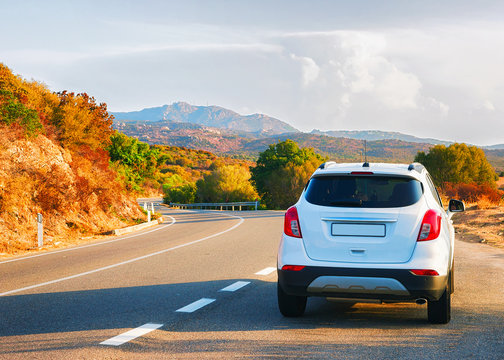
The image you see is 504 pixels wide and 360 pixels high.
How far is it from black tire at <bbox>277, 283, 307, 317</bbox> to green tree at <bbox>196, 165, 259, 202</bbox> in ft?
266

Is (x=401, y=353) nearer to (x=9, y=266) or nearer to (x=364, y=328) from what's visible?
(x=364, y=328)

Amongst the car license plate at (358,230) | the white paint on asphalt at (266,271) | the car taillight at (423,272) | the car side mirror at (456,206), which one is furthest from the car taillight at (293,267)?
the white paint on asphalt at (266,271)

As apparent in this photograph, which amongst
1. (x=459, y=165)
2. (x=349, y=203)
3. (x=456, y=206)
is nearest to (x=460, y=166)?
(x=459, y=165)

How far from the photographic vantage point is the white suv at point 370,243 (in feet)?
19.2

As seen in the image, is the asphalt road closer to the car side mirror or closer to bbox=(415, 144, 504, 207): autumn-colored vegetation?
the car side mirror

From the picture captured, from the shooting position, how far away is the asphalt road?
523 cm

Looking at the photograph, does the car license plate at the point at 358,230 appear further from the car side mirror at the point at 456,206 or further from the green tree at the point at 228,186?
the green tree at the point at 228,186

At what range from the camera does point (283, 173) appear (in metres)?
79.2

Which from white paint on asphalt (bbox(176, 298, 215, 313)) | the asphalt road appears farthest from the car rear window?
white paint on asphalt (bbox(176, 298, 215, 313))

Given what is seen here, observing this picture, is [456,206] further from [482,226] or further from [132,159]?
[132,159]

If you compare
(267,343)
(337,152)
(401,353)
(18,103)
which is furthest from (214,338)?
(337,152)

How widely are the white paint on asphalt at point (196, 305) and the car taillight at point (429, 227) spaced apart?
2.97 m

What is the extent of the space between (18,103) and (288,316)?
17647 millimetres

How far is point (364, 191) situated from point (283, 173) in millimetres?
72781
